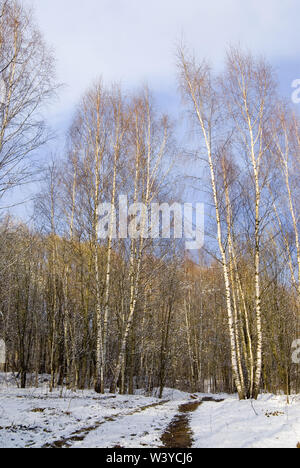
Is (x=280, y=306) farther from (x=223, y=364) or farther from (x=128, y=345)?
(x=223, y=364)

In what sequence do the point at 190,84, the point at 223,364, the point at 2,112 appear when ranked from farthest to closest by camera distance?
the point at 223,364 → the point at 190,84 → the point at 2,112

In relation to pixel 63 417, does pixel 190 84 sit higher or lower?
higher

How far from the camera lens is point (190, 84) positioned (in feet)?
38.3

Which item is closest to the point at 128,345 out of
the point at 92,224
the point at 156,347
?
the point at 156,347

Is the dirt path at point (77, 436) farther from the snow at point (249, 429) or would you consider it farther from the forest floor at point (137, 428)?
the snow at point (249, 429)

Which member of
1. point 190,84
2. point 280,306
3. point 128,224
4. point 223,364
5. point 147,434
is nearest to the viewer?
point 147,434

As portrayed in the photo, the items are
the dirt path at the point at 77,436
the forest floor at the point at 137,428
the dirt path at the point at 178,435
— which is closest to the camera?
the dirt path at the point at 77,436

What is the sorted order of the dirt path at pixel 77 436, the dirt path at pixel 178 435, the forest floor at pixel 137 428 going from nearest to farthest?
the dirt path at pixel 77 436 < the forest floor at pixel 137 428 < the dirt path at pixel 178 435

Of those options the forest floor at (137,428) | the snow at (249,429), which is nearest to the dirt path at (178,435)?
the forest floor at (137,428)

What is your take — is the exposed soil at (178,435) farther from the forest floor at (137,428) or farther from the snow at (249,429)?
the snow at (249,429)

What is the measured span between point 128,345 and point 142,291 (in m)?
3.32

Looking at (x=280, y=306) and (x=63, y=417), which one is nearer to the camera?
(x=63, y=417)

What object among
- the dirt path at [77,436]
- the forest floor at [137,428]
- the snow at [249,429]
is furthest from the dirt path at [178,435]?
the dirt path at [77,436]

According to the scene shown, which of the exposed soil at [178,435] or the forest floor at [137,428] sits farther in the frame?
the exposed soil at [178,435]
